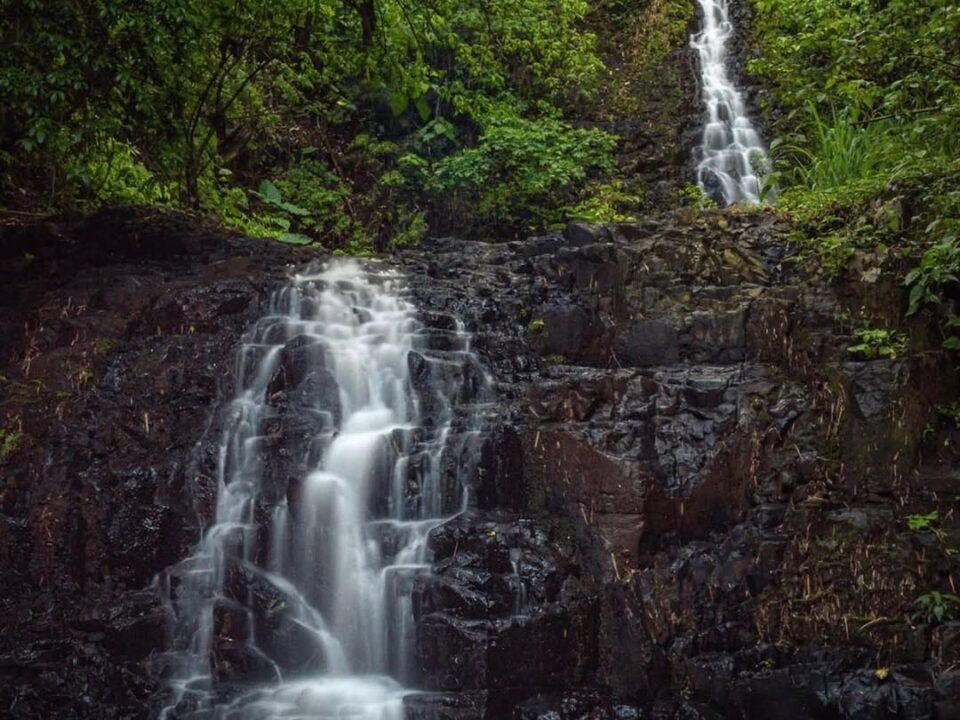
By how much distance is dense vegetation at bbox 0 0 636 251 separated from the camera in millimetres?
7184

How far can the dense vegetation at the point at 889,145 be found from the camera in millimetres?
6273

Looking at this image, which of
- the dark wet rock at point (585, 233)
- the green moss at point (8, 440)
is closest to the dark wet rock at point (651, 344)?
the dark wet rock at point (585, 233)

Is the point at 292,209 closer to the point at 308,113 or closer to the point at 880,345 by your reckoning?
the point at 308,113

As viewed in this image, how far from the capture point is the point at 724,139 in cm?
1336

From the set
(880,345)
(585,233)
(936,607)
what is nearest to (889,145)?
(880,345)

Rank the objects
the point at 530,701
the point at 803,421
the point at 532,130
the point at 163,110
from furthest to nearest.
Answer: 1. the point at 532,130
2. the point at 163,110
3. the point at 803,421
4. the point at 530,701

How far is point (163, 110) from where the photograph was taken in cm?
837

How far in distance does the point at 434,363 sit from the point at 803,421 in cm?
311

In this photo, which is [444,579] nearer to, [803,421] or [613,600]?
[613,600]

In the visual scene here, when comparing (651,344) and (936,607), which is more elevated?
(651,344)

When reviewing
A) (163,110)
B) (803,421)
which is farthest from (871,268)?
(163,110)

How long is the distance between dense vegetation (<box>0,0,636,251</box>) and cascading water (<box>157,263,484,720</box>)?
258 centimetres

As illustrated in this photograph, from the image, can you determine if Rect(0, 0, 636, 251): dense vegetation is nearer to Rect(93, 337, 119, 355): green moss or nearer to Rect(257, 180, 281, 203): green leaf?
Rect(257, 180, 281, 203): green leaf

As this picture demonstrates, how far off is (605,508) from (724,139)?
844cm
